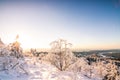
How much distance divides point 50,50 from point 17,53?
316 centimetres

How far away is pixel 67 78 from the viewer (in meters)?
9.16

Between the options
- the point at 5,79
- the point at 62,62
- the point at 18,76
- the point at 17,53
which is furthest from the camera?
the point at 62,62

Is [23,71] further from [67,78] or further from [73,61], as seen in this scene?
[73,61]

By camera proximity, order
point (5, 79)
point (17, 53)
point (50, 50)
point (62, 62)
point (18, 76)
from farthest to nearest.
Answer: point (50, 50) → point (62, 62) → point (17, 53) → point (18, 76) → point (5, 79)

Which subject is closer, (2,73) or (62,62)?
(2,73)

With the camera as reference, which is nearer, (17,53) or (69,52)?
(17,53)

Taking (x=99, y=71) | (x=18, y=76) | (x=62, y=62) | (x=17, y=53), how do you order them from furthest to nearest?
(x=99, y=71)
(x=62, y=62)
(x=17, y=53)
(x=18, y=76)

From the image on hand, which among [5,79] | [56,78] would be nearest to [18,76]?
[5,79]

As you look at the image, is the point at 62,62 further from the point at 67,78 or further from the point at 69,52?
the point at 67,78

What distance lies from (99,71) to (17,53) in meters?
7.42

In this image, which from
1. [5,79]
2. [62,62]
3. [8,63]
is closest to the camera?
[5,79]

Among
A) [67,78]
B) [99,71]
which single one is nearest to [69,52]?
[99,71]

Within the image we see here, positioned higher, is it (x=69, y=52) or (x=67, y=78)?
(x=69, y=52)

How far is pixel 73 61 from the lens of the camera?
15.2 m
